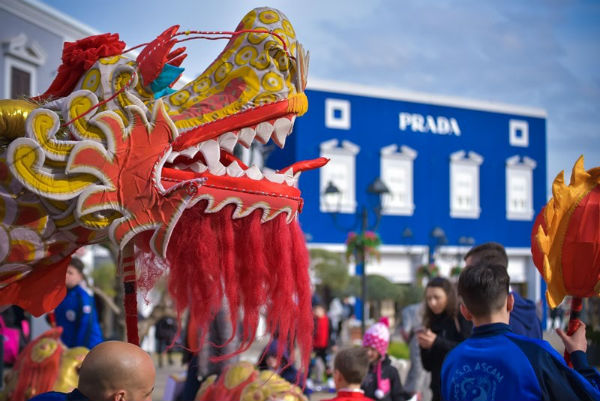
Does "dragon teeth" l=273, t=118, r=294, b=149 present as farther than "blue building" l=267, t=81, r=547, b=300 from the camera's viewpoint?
No

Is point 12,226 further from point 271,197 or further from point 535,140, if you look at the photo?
point 535,140

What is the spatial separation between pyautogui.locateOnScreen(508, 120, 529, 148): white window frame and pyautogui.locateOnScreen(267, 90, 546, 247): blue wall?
0.16 m

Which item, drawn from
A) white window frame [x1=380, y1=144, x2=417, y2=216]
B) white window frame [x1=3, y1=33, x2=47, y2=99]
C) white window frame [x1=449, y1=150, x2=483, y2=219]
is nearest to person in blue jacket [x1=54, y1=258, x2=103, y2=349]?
white window frame [x1=3, y1=33, x2=47, y2=99]

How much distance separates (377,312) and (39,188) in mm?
22333

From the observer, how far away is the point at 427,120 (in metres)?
27.1

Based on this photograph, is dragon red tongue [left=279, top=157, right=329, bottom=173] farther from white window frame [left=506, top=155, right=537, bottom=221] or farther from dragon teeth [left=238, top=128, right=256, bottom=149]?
white window frame [left=506, top=155, right=537, bottom=221]

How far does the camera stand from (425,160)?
27094mm

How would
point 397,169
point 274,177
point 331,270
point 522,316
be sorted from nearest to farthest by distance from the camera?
point 274,177 < point 522,316 < point 331,270 < point 397,169

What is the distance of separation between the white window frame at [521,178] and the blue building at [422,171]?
0.13 ft

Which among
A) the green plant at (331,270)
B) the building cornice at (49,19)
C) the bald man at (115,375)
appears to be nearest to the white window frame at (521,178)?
the green plant at (331,270)

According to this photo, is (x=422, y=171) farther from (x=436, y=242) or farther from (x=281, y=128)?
(x=281, y=128)

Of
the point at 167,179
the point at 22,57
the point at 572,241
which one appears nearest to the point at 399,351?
the point at 22,57

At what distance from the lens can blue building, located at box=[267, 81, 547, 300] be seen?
24641 millimetres

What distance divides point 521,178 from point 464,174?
8.95 ft
